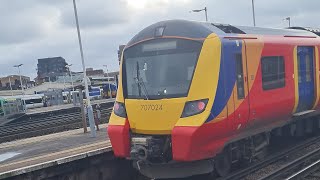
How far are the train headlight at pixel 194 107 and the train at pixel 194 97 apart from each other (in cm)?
2

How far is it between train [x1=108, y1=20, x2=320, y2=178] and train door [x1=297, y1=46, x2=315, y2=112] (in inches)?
49.8

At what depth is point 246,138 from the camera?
984 centimetres

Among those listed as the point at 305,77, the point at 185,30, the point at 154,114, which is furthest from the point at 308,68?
the point at 154,114

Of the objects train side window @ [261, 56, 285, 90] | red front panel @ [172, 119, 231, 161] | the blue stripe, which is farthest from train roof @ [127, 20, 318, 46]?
red front panel @ [172, 119, 231, 161]

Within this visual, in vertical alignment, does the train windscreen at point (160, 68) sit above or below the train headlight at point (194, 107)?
above

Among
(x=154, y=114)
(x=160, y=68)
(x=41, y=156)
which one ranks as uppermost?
(x=160, y=68)

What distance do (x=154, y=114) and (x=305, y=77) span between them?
527 cm

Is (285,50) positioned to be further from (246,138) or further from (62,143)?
(62,143)

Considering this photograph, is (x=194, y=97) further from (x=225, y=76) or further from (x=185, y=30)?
(x=185, y=30)

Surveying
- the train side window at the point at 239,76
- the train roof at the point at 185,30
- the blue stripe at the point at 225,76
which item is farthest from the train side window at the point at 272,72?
the blue stripe at the point at 225,76

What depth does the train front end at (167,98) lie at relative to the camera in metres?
8.09

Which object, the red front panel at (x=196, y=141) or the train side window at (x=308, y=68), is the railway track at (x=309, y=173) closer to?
the red front panel at (x=196, y=141)

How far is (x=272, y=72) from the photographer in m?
10.0

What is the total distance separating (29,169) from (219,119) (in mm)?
4079
